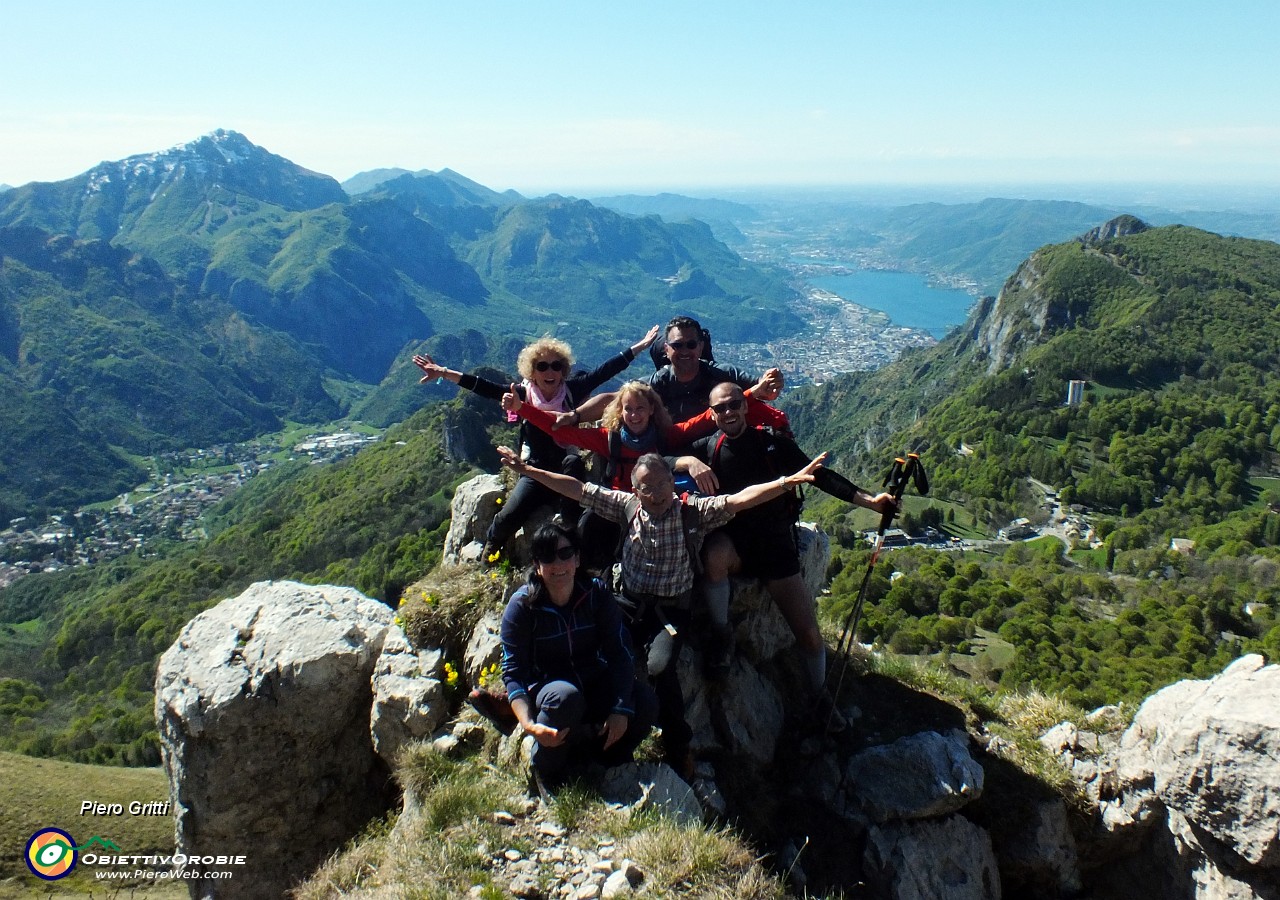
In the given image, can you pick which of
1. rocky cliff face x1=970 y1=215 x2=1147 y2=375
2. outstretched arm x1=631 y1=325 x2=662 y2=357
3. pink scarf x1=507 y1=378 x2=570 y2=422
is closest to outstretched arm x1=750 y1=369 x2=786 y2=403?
outstretched arm x1=631 y1=325 x2=662 y2=357

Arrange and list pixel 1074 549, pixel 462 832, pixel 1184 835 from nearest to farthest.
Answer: pixel 462 832 → pixel 1184 835 → pixel 1074 549

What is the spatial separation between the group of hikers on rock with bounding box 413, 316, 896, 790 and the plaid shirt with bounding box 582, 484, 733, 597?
0.05ft

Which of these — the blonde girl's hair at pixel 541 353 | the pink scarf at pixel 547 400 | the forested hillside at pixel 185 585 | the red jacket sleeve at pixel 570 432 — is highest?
the blonde girl's hair at pixel 541 353

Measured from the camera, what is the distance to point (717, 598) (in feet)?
27.3

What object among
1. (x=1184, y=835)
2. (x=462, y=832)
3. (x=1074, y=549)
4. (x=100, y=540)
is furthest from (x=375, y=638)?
(x=100, y=540)

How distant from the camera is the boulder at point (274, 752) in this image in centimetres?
932

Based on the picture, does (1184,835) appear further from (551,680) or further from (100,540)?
(100,540)

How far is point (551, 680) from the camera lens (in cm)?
703

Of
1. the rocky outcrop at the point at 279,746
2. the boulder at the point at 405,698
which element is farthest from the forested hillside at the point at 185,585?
the boulder at the point at 405,698

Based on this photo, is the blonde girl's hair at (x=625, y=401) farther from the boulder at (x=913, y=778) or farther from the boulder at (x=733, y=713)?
the boulder at (x=913, y=778)

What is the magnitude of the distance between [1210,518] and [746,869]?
12890 cm

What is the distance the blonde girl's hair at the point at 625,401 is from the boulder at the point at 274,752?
4787mm

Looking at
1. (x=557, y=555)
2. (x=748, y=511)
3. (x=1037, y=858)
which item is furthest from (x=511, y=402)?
(x=1037, y=858)

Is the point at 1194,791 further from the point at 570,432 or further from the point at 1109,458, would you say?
the point at 1109,458
